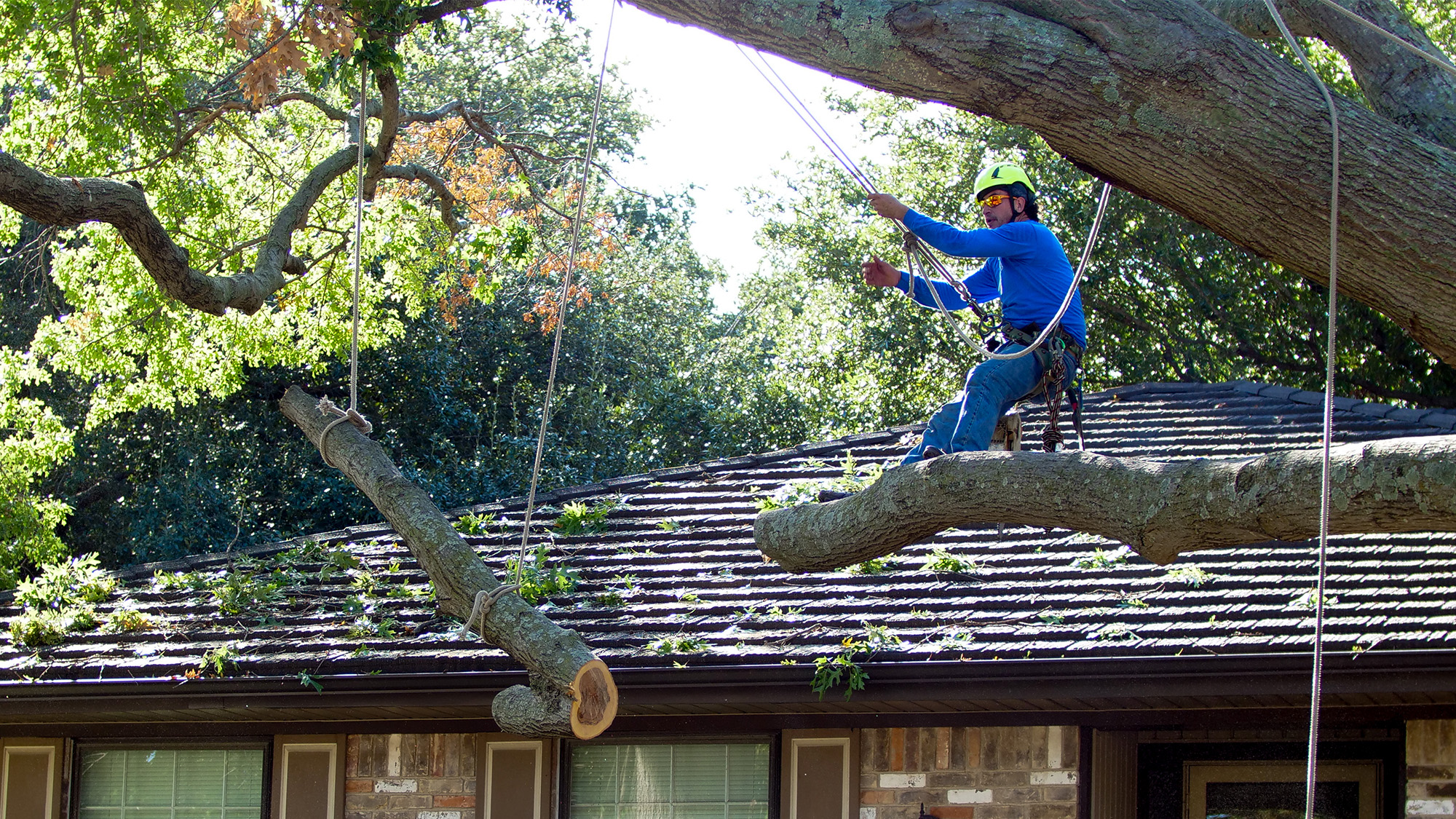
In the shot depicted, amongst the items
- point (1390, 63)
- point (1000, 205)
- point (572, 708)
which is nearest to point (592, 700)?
point (572, 708)

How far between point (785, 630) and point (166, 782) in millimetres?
3472

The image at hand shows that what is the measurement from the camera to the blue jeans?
5496 mm

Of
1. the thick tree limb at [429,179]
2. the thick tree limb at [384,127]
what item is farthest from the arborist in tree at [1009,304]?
the thick tree limb at [429,179]

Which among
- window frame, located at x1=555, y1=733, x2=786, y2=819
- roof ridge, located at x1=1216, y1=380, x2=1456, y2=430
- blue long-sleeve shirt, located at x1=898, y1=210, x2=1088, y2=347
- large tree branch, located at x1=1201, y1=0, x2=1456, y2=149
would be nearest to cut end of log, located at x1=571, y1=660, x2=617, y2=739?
window frame, located at x1=555, y1=733, x2=786, y2=819

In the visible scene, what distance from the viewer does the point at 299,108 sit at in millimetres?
16750

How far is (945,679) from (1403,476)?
3.16m

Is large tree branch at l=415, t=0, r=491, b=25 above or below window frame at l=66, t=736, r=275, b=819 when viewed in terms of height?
above

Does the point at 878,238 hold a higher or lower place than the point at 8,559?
higher

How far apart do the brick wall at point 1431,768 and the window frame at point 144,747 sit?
5.76 metres

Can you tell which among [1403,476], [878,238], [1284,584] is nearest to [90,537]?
[878,238]

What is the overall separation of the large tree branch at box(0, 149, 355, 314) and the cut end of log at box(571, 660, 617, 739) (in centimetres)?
365

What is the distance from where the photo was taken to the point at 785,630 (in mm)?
7012

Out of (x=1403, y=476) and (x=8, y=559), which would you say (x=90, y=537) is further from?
(x=1403, y=476)

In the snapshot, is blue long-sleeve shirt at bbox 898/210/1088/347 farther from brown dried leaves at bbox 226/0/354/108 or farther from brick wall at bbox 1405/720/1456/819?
brown dried leaves at bbox 226/0/354/108
